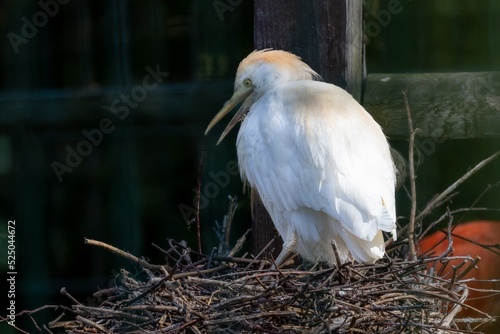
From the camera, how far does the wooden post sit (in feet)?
11.1

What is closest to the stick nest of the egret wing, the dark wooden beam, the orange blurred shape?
the egret wing

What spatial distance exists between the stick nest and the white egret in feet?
0.93

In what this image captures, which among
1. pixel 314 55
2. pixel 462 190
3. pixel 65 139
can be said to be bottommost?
pixel 462 190

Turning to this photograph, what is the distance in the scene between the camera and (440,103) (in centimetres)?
339

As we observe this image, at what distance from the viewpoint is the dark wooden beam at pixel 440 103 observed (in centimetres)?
332

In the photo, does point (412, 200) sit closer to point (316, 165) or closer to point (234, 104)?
point (316, 165)

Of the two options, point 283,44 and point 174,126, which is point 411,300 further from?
point 174,126

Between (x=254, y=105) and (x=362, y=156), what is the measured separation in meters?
0.50

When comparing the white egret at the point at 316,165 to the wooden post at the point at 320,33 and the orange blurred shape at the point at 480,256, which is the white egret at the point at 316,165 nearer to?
the wooden post at the point at 320,33

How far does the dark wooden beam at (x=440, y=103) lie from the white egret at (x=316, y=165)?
0.27 feet

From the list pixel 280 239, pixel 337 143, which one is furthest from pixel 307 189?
pixel 280 239

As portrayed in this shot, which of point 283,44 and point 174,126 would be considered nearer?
point 283,44

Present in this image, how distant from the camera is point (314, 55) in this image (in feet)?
11.4

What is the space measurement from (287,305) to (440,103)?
102 cm
